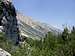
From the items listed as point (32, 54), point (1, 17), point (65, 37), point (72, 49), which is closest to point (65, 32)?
point (65, 37)

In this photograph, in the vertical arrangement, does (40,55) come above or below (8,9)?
below

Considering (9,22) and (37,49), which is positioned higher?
(9,22)

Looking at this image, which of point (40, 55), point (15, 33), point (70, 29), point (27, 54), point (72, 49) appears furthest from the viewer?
point (15, 33)

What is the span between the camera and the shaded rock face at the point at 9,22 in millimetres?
106188

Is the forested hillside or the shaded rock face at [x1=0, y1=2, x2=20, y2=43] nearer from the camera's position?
the forested hillside

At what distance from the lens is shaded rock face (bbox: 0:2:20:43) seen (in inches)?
4181

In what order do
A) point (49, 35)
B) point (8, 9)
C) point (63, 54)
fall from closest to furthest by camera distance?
point (63, 54) < point (49, 35) < point (8, 9)

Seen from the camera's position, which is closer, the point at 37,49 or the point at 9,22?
the point at 37,49

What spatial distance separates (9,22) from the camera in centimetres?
11462

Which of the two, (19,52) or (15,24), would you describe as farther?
(15,24)

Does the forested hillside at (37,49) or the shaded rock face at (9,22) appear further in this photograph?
the shaded rock face at (9,22)

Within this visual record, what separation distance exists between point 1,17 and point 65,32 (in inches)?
1397

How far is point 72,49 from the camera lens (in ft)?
179

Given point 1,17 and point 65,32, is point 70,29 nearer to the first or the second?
point 65,32
